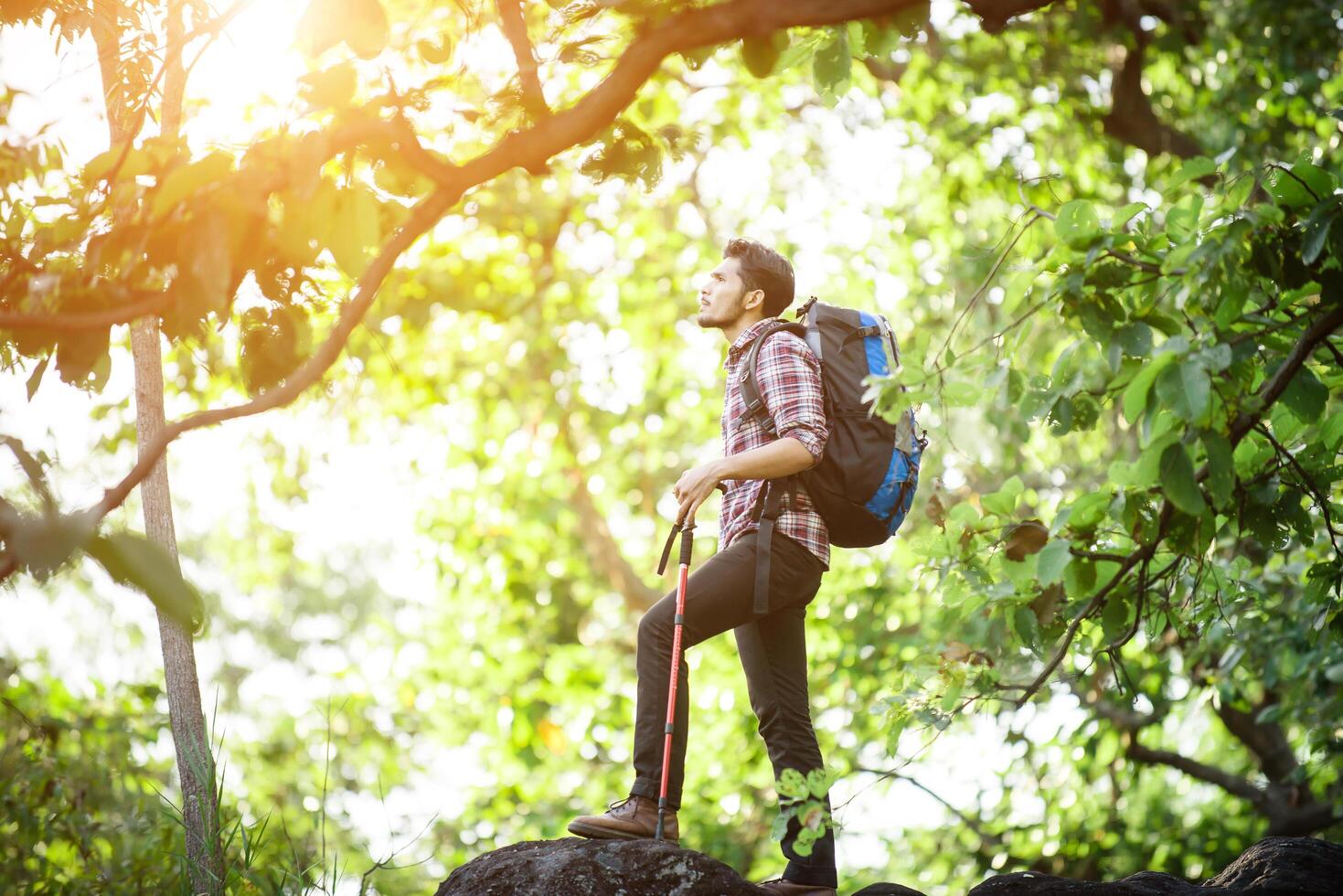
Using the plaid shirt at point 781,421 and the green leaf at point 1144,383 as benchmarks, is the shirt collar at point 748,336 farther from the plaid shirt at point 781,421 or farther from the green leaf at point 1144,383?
the green leaf at point 1144,383

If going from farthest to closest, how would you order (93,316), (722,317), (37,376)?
1. (722,317)
2. (37,376)
3. (93,316)

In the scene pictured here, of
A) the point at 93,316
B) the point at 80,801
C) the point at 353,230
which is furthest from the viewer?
the point at 80,801

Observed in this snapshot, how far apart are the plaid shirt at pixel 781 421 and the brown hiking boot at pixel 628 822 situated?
697 mm

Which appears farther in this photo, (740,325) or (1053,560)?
(740,325)

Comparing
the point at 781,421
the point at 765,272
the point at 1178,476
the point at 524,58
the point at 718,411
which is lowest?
the point at 1178,476

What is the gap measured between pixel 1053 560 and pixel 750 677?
0.89 meters

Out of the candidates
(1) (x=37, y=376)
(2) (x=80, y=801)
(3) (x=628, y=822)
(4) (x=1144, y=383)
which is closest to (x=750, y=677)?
(3) (x=628, y=822)

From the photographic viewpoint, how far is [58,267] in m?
2.27

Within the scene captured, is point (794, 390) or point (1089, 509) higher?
point (794, 390)

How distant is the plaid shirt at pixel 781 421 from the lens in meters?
3.13

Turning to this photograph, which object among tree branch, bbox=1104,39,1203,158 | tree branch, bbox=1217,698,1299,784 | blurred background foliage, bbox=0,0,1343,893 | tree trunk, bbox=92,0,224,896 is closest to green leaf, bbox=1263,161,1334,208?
blurred background foliage, bbox=0,0,1343,893

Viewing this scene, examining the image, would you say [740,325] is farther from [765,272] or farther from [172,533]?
[172,533]

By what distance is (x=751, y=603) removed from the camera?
3230 mm

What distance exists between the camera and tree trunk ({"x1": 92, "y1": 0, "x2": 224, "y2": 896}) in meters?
3.40
